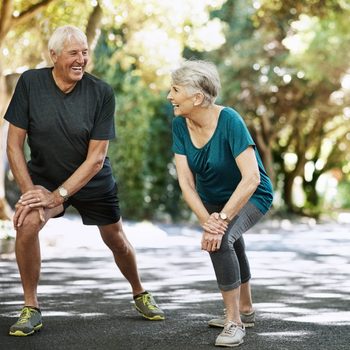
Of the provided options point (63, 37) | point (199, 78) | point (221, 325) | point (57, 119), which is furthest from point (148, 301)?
point (63, 37)

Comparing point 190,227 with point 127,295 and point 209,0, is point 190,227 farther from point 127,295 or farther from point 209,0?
point 127,295

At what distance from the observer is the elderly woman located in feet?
20.1

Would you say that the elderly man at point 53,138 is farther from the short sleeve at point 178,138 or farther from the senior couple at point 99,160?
the short sleeve at point 178,138

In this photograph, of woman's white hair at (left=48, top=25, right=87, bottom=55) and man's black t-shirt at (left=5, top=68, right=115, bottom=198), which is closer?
woman's white hair at (left=48, top=25, right=87, bottom=55)

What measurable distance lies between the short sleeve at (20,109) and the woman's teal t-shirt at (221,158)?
39.6 inches

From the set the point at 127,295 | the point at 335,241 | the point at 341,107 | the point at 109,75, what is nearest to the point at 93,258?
the point at 127,295

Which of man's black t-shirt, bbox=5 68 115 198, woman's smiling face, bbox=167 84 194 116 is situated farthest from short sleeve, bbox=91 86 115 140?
woman's smiling face, bbox=167 84 194 116

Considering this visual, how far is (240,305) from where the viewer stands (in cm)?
681

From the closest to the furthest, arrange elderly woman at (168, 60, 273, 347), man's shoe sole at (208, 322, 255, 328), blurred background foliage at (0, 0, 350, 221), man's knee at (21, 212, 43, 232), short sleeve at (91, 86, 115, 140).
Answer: elderly woman at (168, 60, 273, 347) → man's knee at (21, 212, 43, 232) → short sleeve at (91, 86, 115, 140) → man's shoe sole at (208, 322, 255, 328) → blurred background foliage at (0, 0, 350, 221)

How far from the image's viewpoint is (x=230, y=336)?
6.05 meters

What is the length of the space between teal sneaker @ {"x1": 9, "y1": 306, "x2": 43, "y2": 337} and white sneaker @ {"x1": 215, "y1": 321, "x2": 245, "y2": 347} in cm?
127

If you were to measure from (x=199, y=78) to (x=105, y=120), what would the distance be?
785 millimetres

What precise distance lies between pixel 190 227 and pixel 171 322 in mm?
16045

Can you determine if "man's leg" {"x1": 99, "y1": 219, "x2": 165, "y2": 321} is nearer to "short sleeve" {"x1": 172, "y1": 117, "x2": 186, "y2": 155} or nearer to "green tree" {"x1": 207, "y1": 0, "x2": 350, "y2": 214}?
"short sleeve" {"x1": 172, "y1": 117, "x2": 186, "y2": 155}
